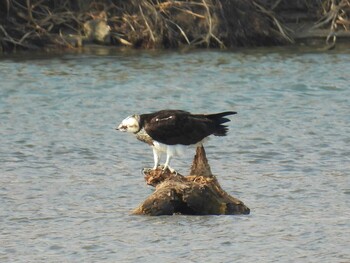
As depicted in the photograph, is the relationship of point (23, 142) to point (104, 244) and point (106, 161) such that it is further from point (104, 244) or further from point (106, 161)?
point (104, 244)

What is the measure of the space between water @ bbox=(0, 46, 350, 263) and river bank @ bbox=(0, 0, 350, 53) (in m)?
0.41

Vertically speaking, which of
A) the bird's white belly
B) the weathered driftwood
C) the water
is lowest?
the water

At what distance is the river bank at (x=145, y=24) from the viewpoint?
59.5 ft

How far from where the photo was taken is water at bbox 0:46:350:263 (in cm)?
792

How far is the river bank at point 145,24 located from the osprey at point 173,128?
9.10m

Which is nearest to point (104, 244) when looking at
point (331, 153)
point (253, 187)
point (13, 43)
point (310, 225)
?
point (310, 225)

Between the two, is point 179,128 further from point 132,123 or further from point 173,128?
point 132,123

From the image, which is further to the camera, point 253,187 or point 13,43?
point 13,43

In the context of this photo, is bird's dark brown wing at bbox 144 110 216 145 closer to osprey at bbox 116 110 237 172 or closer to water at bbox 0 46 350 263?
osprey at bbox 116 110 237 172

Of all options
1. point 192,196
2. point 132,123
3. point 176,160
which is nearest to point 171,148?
point 132,123

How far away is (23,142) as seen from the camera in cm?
1198

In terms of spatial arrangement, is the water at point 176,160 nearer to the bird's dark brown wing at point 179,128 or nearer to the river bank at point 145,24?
the river bank at point 145,24

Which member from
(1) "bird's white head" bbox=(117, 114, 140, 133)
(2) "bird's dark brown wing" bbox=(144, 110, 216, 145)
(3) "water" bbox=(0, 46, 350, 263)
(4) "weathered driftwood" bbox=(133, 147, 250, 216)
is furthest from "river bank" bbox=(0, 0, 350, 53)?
(4) "weathered driftwood" bbox=(133, 147, 250, 216)

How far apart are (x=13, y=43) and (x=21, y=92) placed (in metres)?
3.13
